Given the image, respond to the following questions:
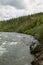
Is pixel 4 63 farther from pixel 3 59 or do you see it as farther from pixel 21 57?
pixel 21 57

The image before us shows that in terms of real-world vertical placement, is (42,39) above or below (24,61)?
below

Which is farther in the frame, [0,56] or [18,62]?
[0,56]

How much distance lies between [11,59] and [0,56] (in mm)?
4830

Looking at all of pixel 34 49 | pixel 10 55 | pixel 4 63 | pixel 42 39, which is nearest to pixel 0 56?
pixel 10 55

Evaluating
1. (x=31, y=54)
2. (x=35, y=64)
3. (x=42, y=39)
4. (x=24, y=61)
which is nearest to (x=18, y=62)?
(x=24, y=61)

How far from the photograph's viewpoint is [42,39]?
84688mm

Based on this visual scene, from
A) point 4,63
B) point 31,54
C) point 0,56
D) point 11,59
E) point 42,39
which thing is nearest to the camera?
point 4,63

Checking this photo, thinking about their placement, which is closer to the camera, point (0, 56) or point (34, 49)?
point (0, 56)

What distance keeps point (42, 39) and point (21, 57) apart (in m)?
33.4

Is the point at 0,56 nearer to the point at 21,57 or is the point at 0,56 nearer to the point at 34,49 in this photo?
the point at 21,57

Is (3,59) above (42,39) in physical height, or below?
above

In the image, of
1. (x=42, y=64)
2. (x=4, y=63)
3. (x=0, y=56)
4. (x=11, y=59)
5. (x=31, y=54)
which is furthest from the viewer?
(x=31, y=54)

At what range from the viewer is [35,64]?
4481 centimetres

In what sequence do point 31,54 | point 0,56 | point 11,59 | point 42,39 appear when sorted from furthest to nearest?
point 42,39 < point 31,54 < point 0,56 < point 11,59
